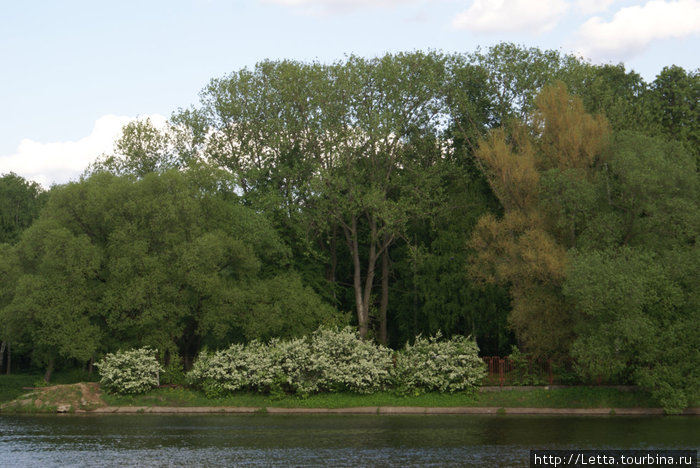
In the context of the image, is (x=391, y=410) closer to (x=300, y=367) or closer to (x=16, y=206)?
(x=300, y=367)

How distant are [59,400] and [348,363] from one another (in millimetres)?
15946

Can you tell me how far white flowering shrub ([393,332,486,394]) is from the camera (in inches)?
1580

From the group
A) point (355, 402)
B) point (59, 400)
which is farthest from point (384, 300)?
point (59, 400)

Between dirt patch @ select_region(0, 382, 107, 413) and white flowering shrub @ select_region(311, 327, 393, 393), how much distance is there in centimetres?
1215

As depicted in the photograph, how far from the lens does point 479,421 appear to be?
34.7 m

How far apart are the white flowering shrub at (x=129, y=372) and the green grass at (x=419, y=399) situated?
545 millimetres

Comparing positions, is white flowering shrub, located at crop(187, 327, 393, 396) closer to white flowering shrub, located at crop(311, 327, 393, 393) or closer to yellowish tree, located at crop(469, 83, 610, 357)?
white flowering shrub, located at crop(311, 327, 393, 393)

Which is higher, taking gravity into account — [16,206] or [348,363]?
[16,206]

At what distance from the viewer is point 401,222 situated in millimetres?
52312

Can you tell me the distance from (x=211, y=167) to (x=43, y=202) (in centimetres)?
2830

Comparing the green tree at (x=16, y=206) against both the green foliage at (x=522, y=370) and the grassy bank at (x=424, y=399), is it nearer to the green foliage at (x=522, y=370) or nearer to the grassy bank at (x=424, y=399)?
the grassy bank at (x=424, y=399)

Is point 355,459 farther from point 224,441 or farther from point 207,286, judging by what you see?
point 207,286

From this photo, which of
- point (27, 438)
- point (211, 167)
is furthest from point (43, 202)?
point (27, 438)

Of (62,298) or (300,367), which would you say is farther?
(62,298)
